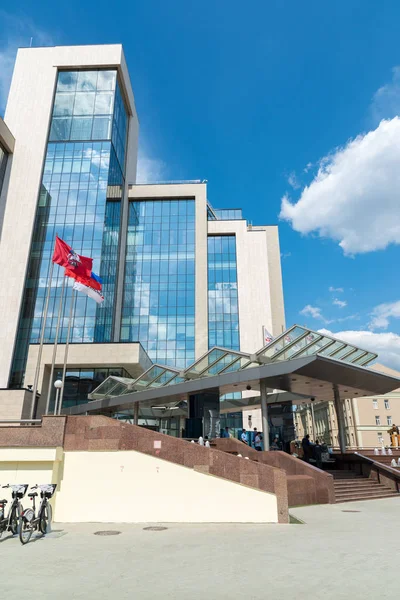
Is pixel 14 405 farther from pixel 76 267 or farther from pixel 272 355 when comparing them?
pixel 272 355

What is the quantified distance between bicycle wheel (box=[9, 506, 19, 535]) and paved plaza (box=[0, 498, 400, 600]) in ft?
1.83

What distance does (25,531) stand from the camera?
9.12 meters

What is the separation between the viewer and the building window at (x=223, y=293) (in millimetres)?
52562

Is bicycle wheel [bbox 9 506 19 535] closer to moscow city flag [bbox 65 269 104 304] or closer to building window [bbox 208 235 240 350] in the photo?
moscow city flag [bbox 65 269 104 304]

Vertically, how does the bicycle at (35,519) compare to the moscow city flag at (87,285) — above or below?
below

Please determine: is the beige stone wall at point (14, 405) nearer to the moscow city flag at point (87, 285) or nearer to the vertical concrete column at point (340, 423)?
the moscow city flag at point (87, 285)

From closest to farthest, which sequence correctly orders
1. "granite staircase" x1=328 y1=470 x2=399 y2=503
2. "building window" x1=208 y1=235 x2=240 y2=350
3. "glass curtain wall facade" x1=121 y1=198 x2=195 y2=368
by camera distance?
"granite staircase" x1=328 y1=470 x2=399 y2=503 → "glass curtain wall facade" x1=121 y1=198 x2=195 y2=368 → "building window" x1=208 y1=235 x2=240 y2=350

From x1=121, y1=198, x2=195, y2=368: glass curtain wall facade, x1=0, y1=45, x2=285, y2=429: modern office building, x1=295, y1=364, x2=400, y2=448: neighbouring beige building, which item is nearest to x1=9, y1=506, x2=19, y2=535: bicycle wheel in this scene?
x1=0, y1=45, x2=285, y2=429: modern office building

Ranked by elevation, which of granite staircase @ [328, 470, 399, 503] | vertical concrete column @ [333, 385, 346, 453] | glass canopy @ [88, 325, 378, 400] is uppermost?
glass canopy @ [88, 325, 378, 400]

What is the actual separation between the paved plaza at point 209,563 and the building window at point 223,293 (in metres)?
41.6

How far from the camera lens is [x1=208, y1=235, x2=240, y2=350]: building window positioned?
5256cm

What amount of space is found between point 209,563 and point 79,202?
43.6m

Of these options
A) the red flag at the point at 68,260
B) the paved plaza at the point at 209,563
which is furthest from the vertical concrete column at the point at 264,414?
the red flag at the point at 68,260

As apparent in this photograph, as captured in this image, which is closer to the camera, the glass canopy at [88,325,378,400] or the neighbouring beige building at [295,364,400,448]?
the glass canopy at [88,325,378,400]
